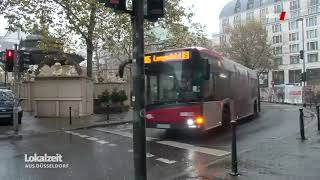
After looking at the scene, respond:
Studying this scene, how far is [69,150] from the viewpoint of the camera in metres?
12.5

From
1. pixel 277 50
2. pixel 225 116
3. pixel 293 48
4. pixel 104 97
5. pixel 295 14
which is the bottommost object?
pixel 225 116

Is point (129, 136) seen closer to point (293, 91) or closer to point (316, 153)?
point (316, 153)

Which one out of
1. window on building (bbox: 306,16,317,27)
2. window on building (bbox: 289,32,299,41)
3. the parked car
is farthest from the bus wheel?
window on building (bbox: 289,32,299,41)

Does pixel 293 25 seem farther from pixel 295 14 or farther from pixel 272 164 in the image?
pixel 272 164

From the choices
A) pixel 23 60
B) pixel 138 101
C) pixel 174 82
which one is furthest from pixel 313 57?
pixel 138 101

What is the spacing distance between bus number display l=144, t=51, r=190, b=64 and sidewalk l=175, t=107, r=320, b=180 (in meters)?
3.77

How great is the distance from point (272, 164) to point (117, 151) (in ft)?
14.6

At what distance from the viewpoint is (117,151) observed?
12281mm

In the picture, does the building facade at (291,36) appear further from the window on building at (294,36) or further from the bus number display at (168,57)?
the bus number display at (168,57)

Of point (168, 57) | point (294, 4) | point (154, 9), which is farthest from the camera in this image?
point (294, 4)

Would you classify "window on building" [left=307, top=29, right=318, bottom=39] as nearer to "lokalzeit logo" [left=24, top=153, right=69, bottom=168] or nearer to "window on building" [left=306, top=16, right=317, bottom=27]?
"window on building" [left=306, top=16, right=317, bottom=27]

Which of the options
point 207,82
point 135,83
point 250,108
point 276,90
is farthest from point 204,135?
point 276,90

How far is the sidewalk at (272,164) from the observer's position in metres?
8.51

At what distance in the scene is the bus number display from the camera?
1459 centimetres
